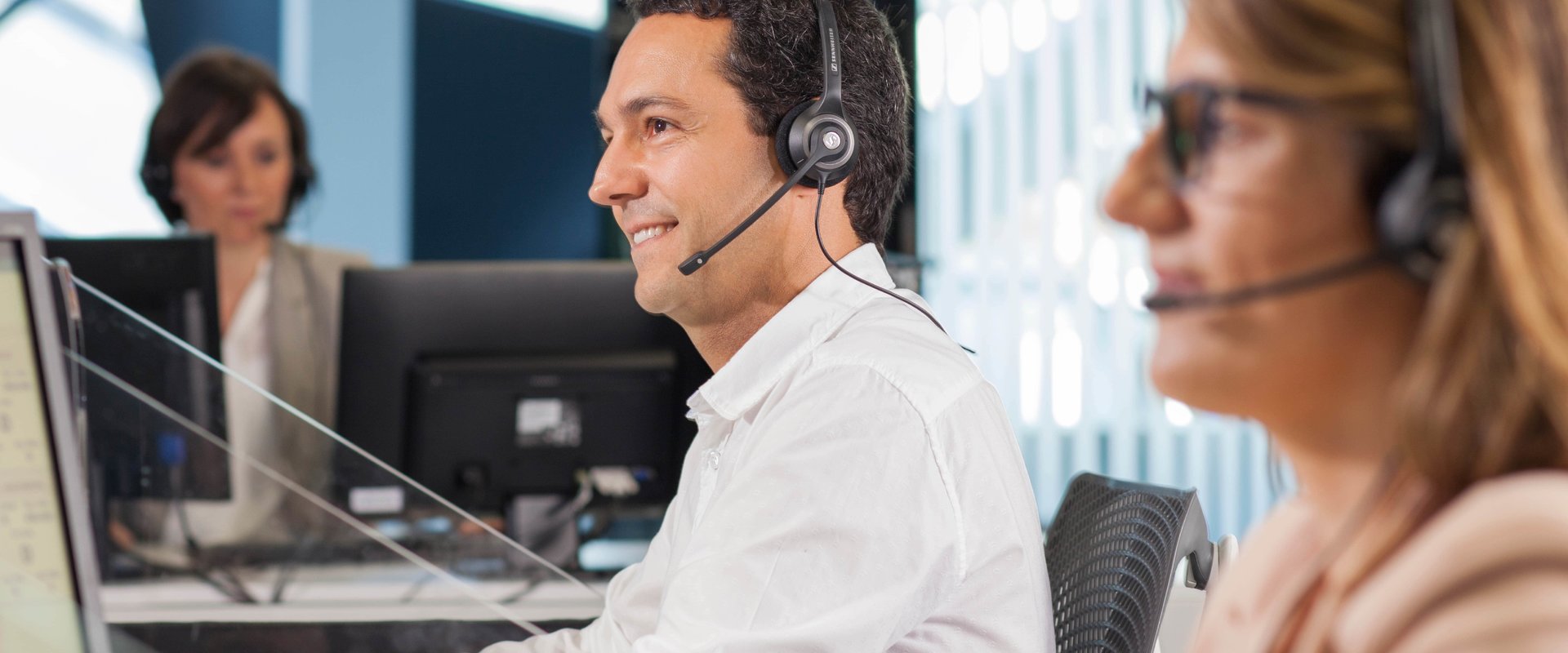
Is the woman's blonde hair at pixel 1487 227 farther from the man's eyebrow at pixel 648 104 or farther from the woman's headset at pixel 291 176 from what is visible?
the woman's headset at pixel 291 176

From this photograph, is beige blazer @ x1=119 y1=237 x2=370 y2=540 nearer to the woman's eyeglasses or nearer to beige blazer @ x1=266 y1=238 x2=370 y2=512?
beige blazer @ x1=266 y1=238 x2=370 y2=512

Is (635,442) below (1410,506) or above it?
below

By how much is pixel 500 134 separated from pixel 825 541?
13.4ft

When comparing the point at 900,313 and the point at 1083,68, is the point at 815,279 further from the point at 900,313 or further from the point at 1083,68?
the point at 1083,68

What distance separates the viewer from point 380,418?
1.98 metres

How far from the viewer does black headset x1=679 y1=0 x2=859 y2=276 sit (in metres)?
1.13

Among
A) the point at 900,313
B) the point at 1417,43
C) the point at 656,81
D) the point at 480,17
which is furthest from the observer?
the point at 480,17

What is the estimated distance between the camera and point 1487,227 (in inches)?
14.1

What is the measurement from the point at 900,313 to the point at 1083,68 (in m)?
3.11

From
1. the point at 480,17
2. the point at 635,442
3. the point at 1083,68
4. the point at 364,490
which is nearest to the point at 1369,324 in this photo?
the point at 364,490

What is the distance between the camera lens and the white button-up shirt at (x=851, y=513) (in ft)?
2.74

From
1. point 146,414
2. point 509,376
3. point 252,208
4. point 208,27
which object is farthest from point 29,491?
point 208,27

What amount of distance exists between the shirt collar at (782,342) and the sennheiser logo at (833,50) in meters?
0.19

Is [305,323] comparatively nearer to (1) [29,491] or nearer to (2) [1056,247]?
(1) [29,491]
